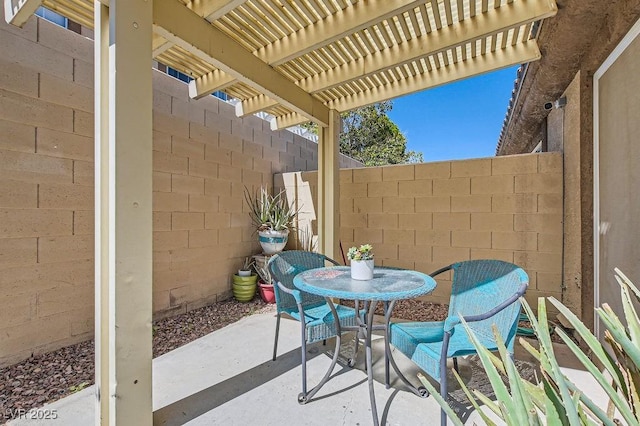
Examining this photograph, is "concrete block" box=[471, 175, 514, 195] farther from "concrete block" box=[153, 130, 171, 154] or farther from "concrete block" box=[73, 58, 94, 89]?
"concrete block" box=[73, 58, 94, 89]

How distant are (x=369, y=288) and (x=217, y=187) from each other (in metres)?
3.01

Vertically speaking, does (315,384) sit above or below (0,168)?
below

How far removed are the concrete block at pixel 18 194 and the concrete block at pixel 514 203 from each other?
15.6 ft

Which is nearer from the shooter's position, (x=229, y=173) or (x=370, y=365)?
(x=370, y=365)

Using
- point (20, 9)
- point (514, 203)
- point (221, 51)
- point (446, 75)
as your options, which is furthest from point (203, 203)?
point (514, 203)

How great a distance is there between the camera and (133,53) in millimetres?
1724

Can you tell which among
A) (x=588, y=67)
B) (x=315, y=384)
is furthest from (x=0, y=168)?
(x=588, y=67)

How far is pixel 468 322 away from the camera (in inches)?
77.0

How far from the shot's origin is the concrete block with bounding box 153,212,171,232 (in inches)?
140

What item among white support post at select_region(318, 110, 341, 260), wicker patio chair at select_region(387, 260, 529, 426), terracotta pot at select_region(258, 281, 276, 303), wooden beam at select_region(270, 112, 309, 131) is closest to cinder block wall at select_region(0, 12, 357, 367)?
terracotta pot at select_region(258, 281, 276, 303)

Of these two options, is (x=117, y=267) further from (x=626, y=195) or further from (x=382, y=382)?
(x=626, y=195)

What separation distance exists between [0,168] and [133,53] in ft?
5.71

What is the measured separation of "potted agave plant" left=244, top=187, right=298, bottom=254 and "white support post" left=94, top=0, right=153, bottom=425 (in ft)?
9.08

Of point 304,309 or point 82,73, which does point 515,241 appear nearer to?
point 304,309
